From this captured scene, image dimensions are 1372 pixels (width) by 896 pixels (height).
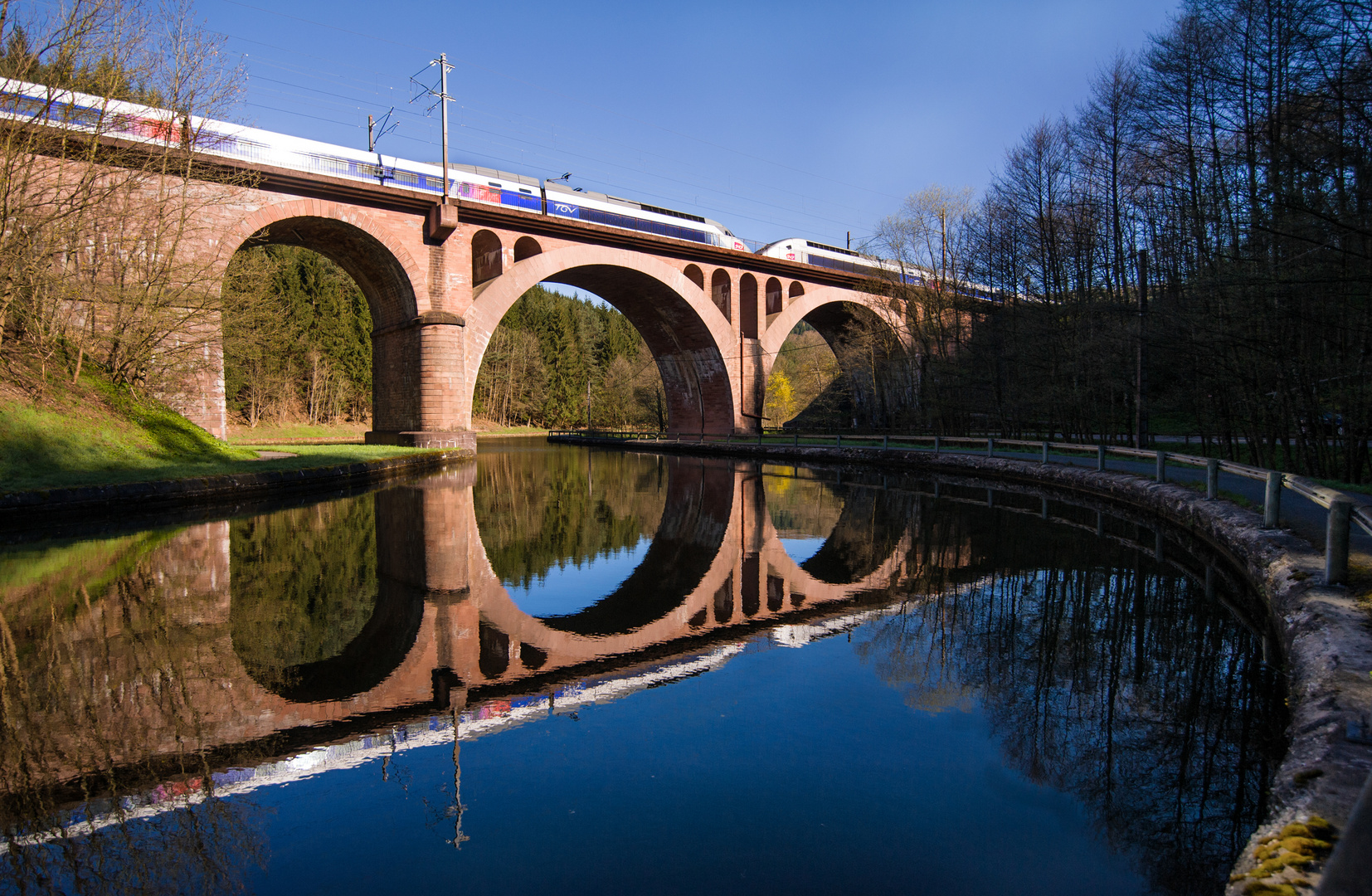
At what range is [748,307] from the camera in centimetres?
3100

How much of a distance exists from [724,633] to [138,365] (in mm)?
14366

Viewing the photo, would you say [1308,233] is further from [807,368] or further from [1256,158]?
[807,368]

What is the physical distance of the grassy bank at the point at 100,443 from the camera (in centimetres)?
982

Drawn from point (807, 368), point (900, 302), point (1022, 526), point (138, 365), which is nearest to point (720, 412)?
point (900, 302)

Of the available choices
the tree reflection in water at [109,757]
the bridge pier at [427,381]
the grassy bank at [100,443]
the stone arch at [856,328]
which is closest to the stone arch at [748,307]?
the stone arch at [856,328]

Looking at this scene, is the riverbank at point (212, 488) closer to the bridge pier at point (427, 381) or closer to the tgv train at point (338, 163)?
the bridge pier at point (427, 381)

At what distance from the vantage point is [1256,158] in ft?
32.8

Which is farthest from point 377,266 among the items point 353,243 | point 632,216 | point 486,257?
point 632,216

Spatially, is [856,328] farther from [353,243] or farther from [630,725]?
[630,725]

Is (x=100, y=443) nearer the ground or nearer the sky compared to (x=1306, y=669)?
nearer the sky

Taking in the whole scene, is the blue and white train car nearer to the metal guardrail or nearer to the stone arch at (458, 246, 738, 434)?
the stone arch at (458, 246, 738, 434)

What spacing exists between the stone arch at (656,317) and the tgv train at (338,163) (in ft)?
4.59

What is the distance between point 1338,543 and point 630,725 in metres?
3.90

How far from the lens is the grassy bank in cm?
982
